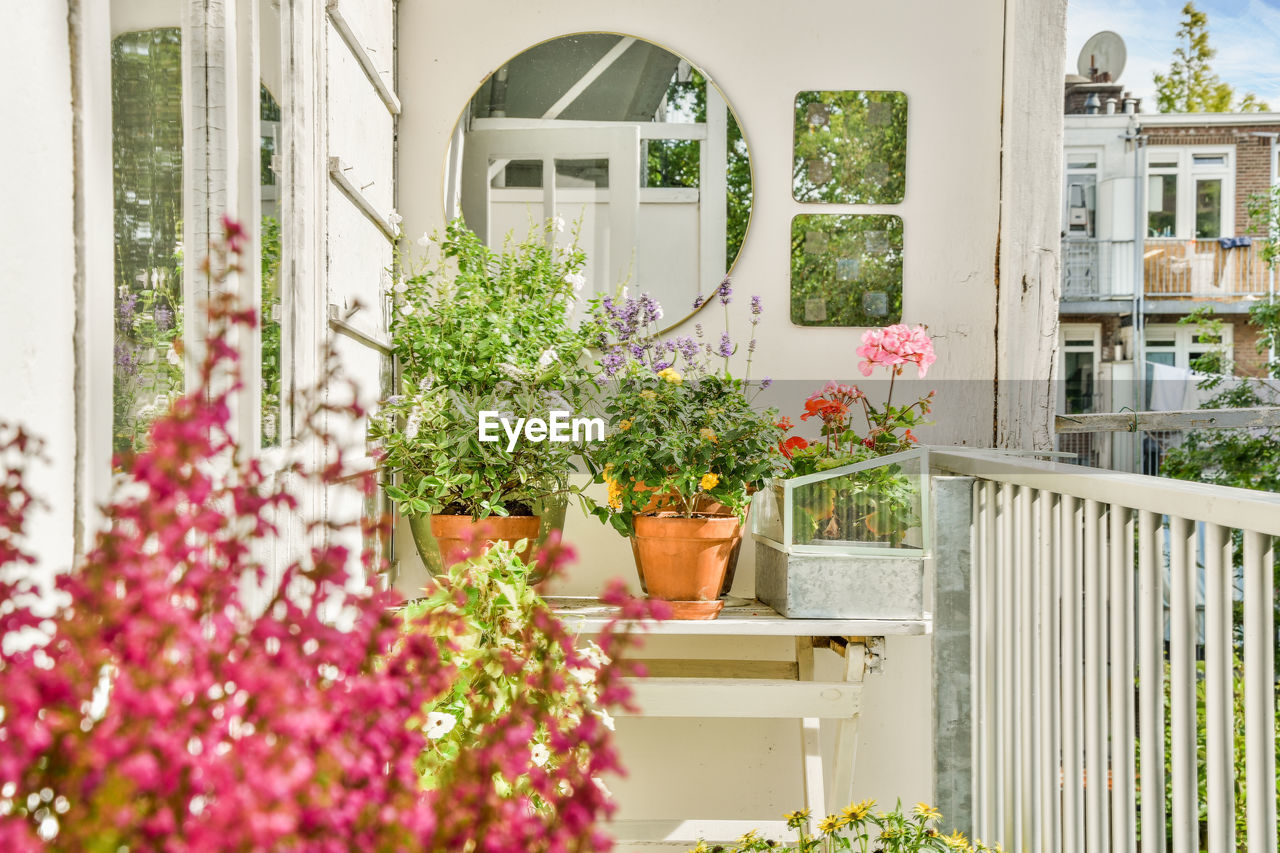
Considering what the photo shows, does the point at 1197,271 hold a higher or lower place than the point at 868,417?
higher

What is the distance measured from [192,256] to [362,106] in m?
0.90

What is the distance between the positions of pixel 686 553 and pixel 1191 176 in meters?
11.2

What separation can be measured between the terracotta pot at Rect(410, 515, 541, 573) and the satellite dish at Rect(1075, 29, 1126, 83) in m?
9.34

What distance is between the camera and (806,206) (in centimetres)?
243

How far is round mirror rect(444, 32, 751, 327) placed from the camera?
2.37 m

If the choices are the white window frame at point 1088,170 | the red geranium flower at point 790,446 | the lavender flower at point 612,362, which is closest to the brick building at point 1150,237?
the white window frame at point 1088,170

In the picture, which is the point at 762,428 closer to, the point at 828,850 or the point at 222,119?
the point at 828,850

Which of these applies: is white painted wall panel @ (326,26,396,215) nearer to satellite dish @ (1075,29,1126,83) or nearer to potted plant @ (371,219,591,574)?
potted plant @ (371,219,591,574)

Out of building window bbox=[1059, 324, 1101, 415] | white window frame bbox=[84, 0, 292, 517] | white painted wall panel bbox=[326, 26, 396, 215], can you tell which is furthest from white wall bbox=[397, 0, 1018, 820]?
building window bbox=[1059, 324, 1101, 415]

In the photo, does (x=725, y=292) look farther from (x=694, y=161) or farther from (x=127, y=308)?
(x=127, y=308)

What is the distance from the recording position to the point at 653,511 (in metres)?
1.95

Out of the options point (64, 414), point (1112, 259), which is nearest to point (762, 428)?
point (64, 414)

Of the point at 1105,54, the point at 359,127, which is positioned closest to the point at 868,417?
the point at 359,127

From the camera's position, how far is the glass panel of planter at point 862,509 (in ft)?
6.25
